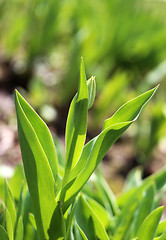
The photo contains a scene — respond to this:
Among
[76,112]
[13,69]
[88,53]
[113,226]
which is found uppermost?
[13,69]

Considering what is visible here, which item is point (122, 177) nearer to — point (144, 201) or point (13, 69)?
point (144, 201)

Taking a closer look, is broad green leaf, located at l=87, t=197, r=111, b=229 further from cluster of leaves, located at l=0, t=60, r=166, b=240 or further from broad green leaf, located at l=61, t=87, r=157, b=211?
broad green leaf, located at l=61, t=87, r=157, b=211

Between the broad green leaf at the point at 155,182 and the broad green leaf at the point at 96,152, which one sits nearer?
the broad green leaf at the point at 96,152

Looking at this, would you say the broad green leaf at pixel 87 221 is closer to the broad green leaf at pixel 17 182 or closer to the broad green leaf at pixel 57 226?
the broad green leaf at pixel 57 226

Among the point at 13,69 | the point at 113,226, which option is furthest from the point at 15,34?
the point at 113,226

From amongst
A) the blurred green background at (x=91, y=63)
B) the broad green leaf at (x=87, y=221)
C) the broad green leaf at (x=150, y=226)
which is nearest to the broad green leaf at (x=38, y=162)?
the broad green leaf at (x=87, y=221)

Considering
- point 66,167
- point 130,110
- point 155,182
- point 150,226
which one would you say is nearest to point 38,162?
point 66,167
